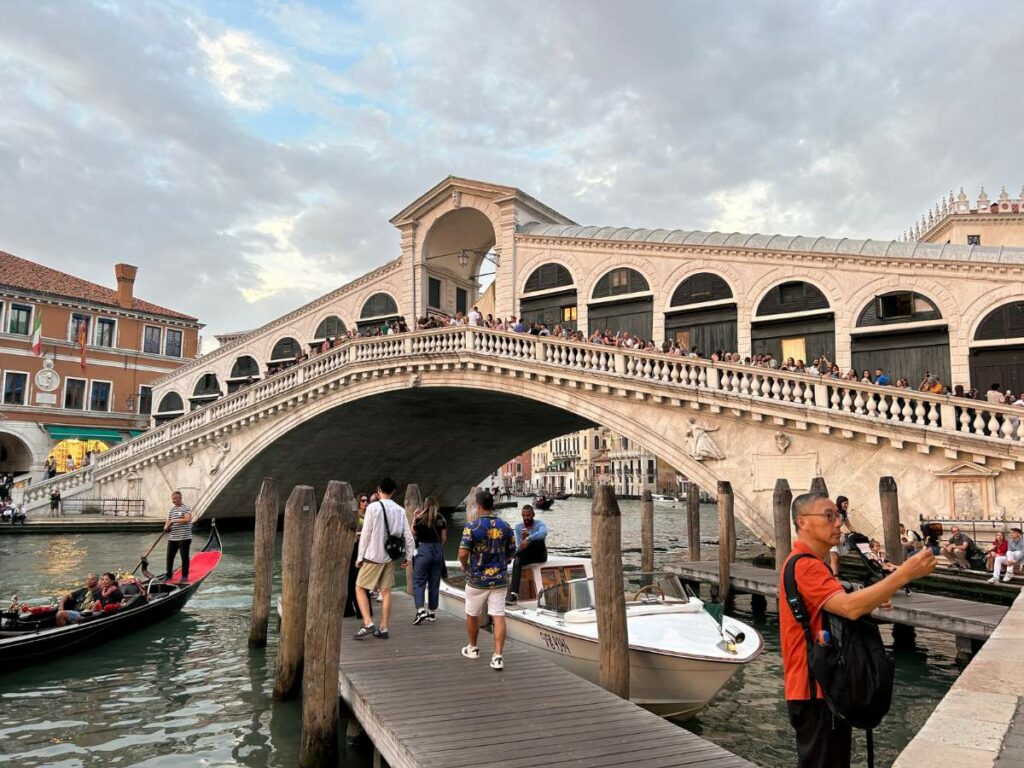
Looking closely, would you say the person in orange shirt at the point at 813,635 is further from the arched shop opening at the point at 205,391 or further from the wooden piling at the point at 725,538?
the arched shop opening at the point at 205,391

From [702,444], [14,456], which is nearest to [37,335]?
[14,456]

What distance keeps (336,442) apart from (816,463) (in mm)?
16238

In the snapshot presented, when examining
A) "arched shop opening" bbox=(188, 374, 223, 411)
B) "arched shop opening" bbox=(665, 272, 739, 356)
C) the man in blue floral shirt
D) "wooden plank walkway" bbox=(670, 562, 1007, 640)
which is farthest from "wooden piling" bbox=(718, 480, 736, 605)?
"arched shop opening" bbox=(188, 374, 223, 411)

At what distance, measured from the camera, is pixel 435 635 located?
738 centimetres

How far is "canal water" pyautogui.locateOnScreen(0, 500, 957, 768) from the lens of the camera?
596cm

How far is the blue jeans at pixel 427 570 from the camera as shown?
7.61 meters

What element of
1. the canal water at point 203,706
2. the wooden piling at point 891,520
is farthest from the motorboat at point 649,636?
the wooden piling at point 891,520

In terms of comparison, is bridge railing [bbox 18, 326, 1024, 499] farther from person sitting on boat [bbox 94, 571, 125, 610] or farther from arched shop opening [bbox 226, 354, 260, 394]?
person sitting on boat [bbox 94, 571, 125, 610]

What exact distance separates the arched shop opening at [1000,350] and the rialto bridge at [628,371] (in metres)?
0.05

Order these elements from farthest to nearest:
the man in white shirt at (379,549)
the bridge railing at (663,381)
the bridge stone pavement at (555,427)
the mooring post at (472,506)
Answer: the bridge stone pavement at (555,427) < the bridge railing at (663,381) < the mooring post at (472,506) < the man in white shirt at (379,549)

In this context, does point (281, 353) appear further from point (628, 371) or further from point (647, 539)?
point (647, 539)

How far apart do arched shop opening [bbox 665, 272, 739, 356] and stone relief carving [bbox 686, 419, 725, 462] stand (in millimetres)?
4213

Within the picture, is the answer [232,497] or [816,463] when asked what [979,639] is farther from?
[232,497]

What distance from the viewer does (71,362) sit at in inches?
1199
